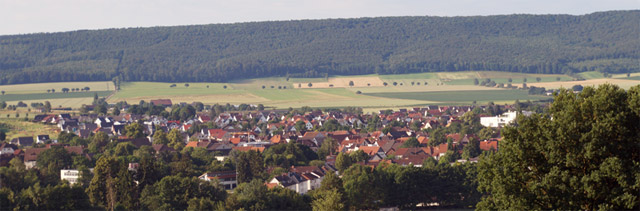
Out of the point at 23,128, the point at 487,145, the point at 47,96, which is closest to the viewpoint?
the point at 487,145

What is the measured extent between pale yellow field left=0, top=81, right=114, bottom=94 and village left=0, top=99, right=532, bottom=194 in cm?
3714

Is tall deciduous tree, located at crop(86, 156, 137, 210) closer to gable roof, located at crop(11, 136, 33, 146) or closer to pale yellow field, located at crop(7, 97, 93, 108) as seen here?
gable roof, located at crop(11, 136, 33, 146)

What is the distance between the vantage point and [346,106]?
148m

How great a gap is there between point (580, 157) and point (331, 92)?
156 m

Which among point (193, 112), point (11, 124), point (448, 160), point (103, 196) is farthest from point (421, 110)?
point (103, 196)

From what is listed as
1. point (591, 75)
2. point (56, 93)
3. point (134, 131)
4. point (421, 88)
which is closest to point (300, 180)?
point (134, 131)

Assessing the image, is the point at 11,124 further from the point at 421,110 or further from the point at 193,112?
the point at 421,110

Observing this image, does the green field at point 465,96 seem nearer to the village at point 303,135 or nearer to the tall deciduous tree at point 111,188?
the village at point 303,135

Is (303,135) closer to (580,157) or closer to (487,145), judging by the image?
(487,145)

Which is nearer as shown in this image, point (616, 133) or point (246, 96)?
point (616, 133)

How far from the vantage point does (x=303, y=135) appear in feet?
320

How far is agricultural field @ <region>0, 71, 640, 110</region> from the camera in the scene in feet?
505

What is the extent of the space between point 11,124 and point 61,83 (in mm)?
89671

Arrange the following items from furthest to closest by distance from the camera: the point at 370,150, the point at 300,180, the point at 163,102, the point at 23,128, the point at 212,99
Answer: the point at 212,99 → the point at 163,102 → the point at 23,128 → the point at 370,150 → the point at 300,180
